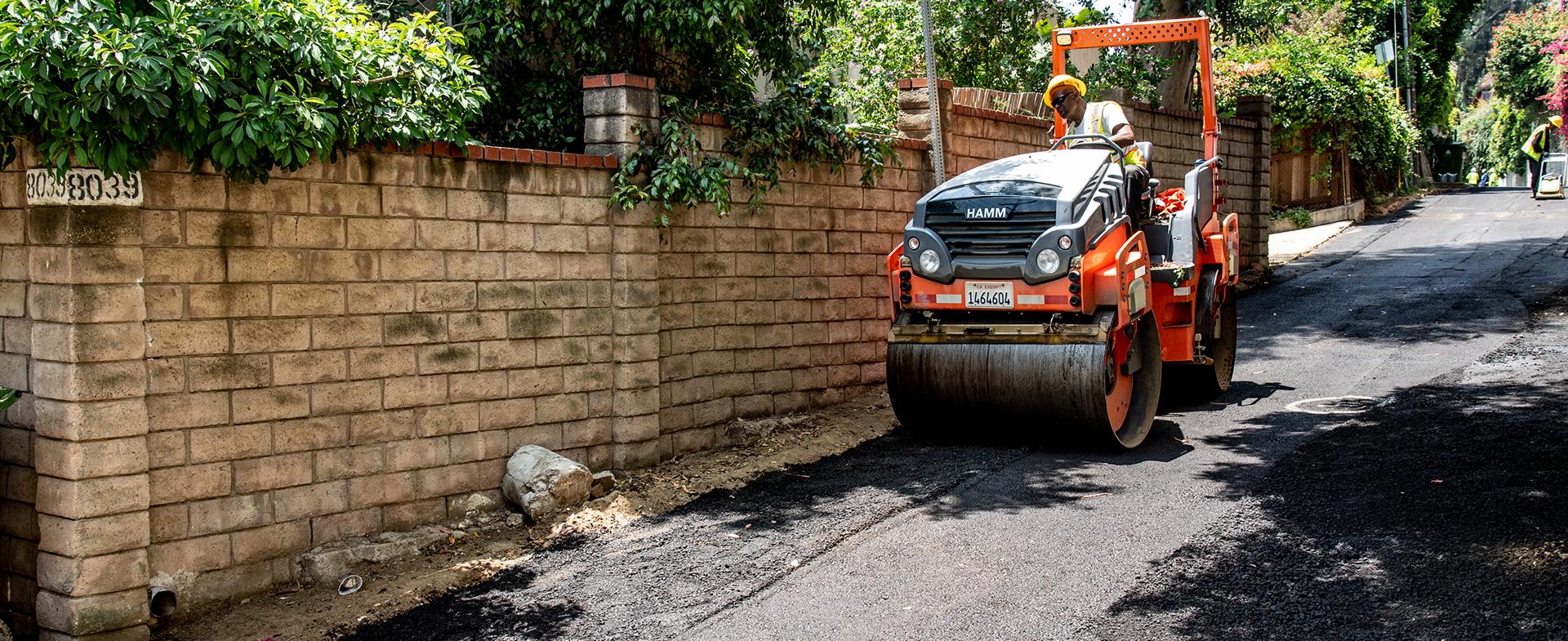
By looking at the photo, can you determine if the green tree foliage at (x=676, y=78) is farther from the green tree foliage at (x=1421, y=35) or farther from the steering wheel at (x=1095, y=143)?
the green tree foliage at (x=1421, y=35)

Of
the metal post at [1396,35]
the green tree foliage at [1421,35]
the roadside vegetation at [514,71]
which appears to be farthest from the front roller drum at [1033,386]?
the metal post at [1396,35]

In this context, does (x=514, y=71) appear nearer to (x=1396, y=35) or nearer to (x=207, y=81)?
(x=207, y=81)

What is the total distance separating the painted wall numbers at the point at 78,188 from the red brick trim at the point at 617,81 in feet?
10.1

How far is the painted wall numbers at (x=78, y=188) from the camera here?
5480 millimetres

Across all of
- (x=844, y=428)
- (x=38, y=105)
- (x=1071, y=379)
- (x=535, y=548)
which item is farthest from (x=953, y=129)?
(x=38, y=105)

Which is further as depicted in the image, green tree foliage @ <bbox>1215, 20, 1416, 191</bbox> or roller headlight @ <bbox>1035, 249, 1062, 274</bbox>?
green tree foliage @ <bbox>1215, 20, 1416, 191</bbox>

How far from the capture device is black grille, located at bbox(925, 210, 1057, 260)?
7789 mm

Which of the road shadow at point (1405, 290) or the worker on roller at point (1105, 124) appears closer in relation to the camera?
the worker on roller at point (1105, 124)

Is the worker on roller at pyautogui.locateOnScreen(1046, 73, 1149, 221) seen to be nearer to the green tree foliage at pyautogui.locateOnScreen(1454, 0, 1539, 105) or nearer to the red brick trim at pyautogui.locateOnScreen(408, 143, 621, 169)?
the red brick trim at pyautogui.locateOnScreen(408, 143, 621, 169)

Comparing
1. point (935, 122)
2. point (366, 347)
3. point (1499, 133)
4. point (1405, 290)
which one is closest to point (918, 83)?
point (935, 122)

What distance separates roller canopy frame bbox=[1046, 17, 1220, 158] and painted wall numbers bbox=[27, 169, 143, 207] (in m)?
6.79

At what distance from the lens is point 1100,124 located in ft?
30.5

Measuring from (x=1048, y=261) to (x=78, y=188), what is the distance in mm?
5270

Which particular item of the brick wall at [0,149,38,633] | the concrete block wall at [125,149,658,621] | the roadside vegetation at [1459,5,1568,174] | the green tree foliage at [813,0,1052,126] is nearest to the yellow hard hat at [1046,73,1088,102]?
the concrete block wall at [125,149,658,621]
